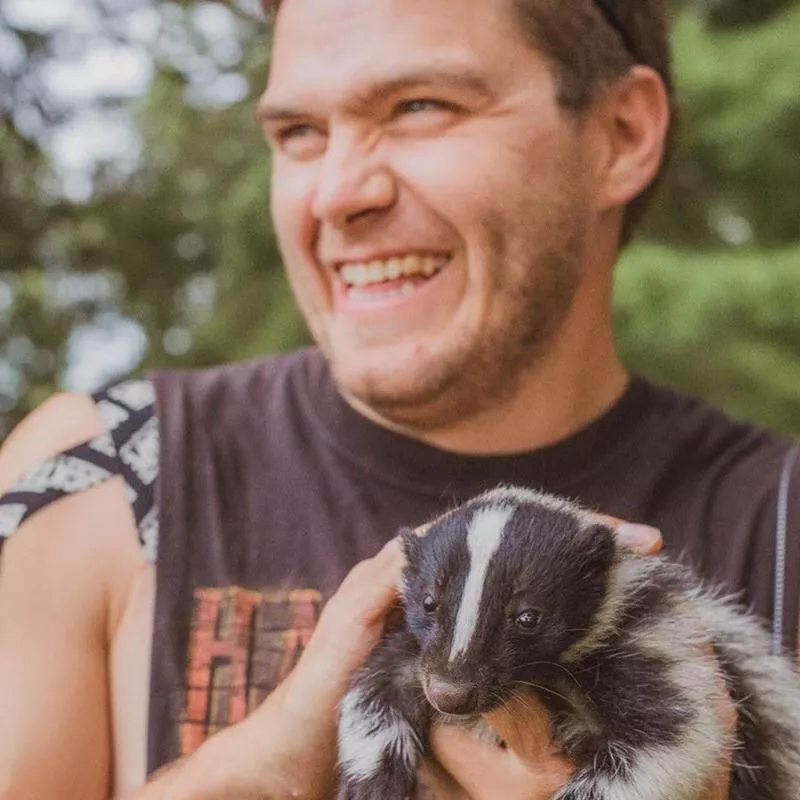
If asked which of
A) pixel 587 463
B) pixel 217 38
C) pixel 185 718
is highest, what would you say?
pixel 217 38

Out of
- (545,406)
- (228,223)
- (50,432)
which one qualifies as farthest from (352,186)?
(228,223)

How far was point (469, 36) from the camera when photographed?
123 centimetres

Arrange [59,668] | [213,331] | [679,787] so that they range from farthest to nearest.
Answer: [213,331], [59,668], [679,787]

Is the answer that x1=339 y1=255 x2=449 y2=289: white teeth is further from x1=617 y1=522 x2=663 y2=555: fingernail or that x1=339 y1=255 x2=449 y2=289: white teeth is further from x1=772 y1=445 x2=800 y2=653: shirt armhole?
x1=772 y1=445 x2=800 y2=653: shirt armhole

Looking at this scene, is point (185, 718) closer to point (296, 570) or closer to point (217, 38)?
point (296, 570)

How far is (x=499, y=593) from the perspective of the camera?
0.91 metres

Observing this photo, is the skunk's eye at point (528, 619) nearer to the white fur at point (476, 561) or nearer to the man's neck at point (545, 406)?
the white fur at point (476, 561)

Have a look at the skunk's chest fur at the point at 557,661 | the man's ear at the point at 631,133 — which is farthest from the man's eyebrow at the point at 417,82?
the skunk's chest fur at the point at 557,661

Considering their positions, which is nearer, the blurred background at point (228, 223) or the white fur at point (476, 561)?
the white fur at point (476, 561)

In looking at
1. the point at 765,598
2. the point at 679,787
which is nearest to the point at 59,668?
the point at 679,787

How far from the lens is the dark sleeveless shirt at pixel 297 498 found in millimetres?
1178

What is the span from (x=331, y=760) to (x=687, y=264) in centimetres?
130

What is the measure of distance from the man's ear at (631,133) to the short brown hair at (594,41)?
2 cm

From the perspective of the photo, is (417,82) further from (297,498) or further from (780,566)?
(780,566)
